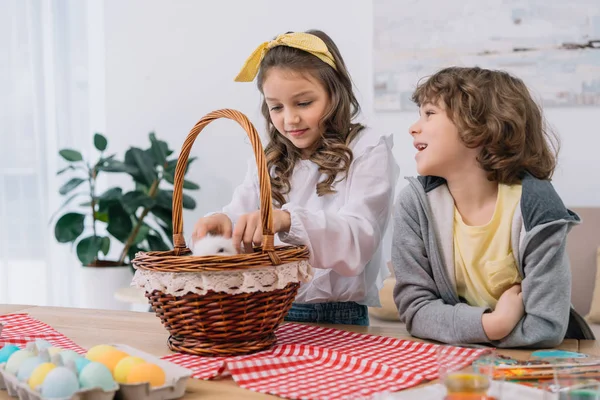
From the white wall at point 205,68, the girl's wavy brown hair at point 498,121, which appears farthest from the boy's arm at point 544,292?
the white wall at point 205,68

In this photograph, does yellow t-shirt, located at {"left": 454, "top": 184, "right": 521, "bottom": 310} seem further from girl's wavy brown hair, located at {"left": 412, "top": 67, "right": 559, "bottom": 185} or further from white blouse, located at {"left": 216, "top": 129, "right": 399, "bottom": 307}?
white blouse, located at {"left": 216, "top": 129, "right": 399, "bottom": 307}

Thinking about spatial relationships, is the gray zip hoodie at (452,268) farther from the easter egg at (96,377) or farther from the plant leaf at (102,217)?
the plant leaf at (102,217)

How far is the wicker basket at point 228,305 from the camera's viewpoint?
1076 millimetres

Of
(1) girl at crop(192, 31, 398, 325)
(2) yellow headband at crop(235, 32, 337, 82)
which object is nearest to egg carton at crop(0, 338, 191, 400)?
(1) girl at crop(192, 31, 398, 325)

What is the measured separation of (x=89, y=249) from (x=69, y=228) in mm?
172

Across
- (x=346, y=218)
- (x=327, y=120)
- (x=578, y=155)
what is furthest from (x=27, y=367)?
(x=578, y=155)

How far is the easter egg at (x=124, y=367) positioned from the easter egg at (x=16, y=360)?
139 mm

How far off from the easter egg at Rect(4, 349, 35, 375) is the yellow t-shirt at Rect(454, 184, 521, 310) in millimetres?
768

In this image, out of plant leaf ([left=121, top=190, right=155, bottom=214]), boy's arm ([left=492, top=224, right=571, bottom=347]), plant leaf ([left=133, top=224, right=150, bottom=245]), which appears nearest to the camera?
boy's arm ([left=492, top=224, right=571, bottom=347])

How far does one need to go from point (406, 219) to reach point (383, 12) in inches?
92.4

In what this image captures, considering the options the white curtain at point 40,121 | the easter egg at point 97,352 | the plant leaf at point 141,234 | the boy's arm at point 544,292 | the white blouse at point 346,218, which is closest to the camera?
the easter egg at point 97,352

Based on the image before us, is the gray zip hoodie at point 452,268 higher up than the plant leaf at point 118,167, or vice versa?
the plant leaf at point 118,167

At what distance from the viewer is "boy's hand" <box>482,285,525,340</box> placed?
3.88ft

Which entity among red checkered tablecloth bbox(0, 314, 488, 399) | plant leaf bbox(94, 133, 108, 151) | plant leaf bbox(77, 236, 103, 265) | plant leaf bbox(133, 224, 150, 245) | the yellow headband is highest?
the yellow headband
